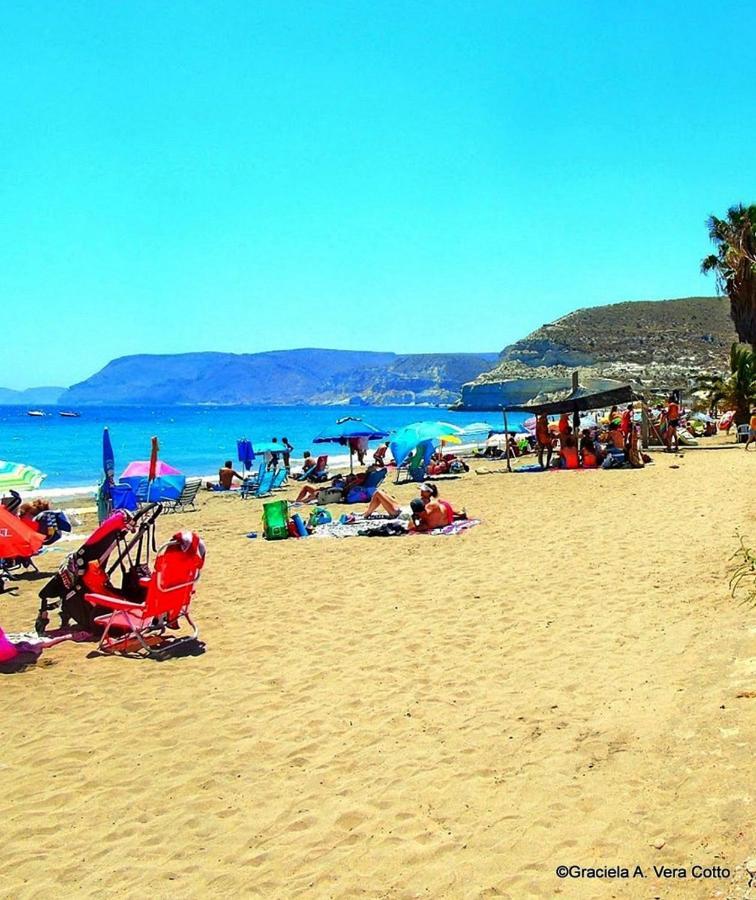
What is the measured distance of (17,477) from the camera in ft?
34.7

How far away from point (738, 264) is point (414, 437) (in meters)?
20.1

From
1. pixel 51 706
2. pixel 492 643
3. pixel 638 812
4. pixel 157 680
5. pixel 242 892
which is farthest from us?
pixel 492 643

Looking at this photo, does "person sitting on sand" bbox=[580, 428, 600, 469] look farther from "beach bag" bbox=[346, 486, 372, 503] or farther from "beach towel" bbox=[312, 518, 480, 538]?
"beach towel" bbox=[312, 518, 480, 538]

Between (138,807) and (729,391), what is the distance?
26.7 meters

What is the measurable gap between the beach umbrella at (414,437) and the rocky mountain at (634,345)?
116 feet

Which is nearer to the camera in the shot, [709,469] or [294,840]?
[294,840]

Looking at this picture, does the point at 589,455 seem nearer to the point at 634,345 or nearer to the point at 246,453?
the point at 246,453

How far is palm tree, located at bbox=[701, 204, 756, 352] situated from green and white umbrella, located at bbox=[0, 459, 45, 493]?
86.1 feet

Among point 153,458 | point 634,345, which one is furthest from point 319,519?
point 634,345

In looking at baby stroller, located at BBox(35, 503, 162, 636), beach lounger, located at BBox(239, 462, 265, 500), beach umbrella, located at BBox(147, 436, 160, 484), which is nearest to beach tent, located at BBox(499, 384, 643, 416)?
beach lounger, located at BBox(239, 462, 265, 500)

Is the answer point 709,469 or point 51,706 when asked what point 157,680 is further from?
point 709,469

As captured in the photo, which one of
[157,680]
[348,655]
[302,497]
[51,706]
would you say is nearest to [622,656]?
[348,655]

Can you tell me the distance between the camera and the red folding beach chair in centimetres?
605

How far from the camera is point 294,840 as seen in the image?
10.9ft
